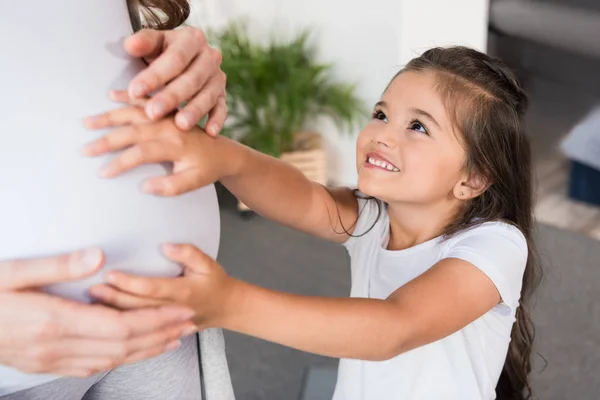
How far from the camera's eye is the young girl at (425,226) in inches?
37.5

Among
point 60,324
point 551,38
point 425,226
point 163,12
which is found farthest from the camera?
point 551,38

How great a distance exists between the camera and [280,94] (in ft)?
10.1

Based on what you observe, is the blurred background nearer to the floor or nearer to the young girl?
the floor

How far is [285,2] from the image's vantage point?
3291 millimetres

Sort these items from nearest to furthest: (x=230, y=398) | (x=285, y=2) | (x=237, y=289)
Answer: (x=237, y=289)
(x=230, y=398)
(x=285, y=2)

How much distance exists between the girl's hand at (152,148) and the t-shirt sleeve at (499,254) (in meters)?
0.45

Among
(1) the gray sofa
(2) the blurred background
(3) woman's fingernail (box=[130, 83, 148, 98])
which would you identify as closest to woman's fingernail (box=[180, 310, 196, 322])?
(3) woman's fingernail (box=[130, 83, 148, 98])

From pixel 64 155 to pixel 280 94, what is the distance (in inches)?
94.7

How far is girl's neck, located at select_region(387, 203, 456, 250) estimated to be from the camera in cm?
127

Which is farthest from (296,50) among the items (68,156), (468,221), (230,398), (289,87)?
(68,156)

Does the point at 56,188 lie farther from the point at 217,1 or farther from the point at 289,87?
the point at 217,1

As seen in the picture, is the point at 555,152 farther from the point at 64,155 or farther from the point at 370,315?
the point at 64,155

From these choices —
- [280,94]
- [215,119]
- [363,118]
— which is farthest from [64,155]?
[363,118]

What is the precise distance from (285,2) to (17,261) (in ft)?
9.13
